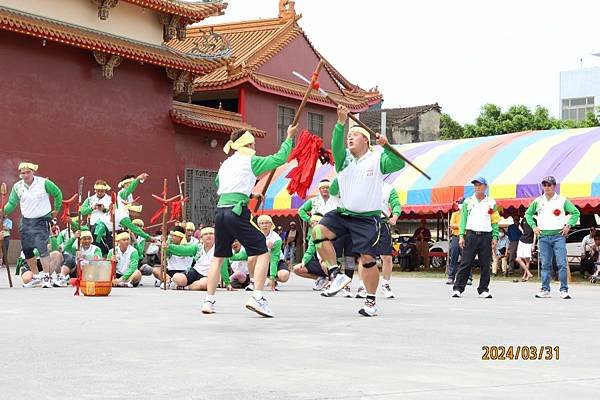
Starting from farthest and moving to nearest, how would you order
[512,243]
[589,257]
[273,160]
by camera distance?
1. [512,243]
2. [589,257]
3. [273,160]

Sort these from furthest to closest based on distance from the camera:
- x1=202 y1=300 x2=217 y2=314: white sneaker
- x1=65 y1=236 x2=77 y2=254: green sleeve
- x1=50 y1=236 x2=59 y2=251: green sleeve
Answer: x1=50 y1=236 x2=59 y2=251: green sleeve → x1=65 y1=236 x2=77 y2=254: green sleeve → x1=202 y1=300 x2=217 y2=314: white sneaker

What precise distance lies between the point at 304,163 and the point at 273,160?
2289mm

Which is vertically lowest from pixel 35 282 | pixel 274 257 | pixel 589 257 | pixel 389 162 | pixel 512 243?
pixel 589 257

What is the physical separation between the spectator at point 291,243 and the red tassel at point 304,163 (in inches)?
756

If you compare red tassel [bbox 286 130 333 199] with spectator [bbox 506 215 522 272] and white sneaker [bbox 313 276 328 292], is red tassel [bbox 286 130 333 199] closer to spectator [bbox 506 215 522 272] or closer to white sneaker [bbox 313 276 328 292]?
white sneaker [bbox 313 276 328 292]

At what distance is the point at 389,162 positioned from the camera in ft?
33.0

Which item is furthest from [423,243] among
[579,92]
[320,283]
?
[579,92]

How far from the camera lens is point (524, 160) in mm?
24188

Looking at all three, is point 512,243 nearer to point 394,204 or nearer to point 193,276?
point 394,204

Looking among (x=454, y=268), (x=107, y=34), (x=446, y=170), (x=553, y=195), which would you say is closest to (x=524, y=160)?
(x=446, y=170)

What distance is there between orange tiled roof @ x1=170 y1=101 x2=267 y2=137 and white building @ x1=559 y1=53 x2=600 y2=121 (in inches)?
1461

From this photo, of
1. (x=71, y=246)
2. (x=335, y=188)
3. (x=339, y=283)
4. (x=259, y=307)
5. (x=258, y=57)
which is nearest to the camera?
(x=259, y=307)

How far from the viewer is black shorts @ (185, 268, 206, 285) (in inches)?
600

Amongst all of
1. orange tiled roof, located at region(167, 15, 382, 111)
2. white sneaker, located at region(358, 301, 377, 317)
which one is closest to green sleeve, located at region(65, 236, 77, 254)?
white sneaker, located at region(358, 301, 377, 317)
